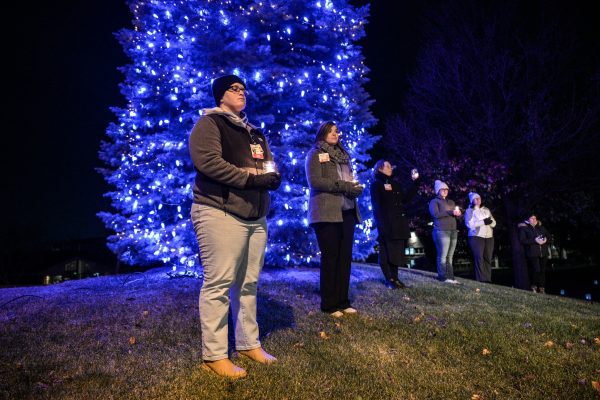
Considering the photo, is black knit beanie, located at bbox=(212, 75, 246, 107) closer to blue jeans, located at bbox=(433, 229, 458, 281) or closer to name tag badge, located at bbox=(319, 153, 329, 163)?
name tag badge, located at bbox=(319, 153, 329, 163)

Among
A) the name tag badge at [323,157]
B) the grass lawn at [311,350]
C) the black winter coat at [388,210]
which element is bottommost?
the grass lawn at [311,350]

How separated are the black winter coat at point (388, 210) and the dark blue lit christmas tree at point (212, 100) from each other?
2137 millimetres

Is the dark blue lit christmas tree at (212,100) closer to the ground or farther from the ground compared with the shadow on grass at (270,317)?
farther from the ground

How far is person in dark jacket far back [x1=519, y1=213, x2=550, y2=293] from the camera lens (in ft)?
35.9

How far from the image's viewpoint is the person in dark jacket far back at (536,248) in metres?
10.9

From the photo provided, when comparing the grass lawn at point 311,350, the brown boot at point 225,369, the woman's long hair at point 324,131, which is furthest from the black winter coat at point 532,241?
the brown boot at point 225,369

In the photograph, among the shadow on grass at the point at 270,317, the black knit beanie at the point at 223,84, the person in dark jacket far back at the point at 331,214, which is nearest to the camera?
the black knit beanie at the point at 223,84

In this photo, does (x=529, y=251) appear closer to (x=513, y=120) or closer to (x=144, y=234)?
(x=513, y=120)

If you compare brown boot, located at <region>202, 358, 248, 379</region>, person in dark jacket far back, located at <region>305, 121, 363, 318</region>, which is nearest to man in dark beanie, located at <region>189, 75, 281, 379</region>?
brown boot, located at <region>202, 358, 248, 379</region>

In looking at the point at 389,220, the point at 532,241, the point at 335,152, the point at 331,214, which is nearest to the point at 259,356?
the point at 331,214

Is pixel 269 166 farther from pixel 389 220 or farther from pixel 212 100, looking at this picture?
pixel 212 100

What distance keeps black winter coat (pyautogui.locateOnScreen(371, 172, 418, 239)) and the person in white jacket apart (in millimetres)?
3773

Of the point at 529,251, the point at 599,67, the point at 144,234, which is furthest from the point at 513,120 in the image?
the point at 144,234

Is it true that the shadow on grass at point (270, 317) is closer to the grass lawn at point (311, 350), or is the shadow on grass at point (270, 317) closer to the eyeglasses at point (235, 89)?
the grass lawn at point (311, 350)
